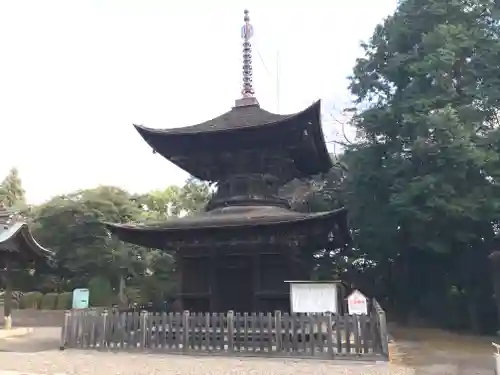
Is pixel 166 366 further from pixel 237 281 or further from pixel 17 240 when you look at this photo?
pixel 17 240

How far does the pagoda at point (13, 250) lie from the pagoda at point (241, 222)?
7893 mm

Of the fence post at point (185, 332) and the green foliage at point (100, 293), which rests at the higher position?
the green foliage at point (100, 293)

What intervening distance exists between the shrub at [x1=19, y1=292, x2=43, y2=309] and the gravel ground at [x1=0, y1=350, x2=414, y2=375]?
1714 centimetres

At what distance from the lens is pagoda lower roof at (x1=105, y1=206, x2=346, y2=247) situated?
42.3 feet

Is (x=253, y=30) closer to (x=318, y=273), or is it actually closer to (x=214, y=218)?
(x=214, y=218)

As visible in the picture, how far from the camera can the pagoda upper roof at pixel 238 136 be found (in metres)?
14.0

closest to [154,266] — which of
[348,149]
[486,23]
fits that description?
[348,149]

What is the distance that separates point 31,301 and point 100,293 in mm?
3979

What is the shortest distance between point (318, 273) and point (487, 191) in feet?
36.3

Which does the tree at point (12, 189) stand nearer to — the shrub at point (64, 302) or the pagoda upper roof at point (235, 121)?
the shrub at point (64, 302)

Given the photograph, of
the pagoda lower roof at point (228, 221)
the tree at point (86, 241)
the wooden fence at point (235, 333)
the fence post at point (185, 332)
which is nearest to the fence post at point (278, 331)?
the wooden fence at point (235, 333)

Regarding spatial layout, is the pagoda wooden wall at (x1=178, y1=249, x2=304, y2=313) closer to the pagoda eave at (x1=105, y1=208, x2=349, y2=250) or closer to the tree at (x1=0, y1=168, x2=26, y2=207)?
the pagoda eave at (x1=105, y1=208, x2=349, y2=250)

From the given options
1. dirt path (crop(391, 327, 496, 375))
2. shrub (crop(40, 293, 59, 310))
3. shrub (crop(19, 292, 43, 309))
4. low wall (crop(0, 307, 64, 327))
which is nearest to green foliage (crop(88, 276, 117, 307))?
low wall (crop(0, 307, 64, 327))

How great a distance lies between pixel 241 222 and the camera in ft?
43.2
